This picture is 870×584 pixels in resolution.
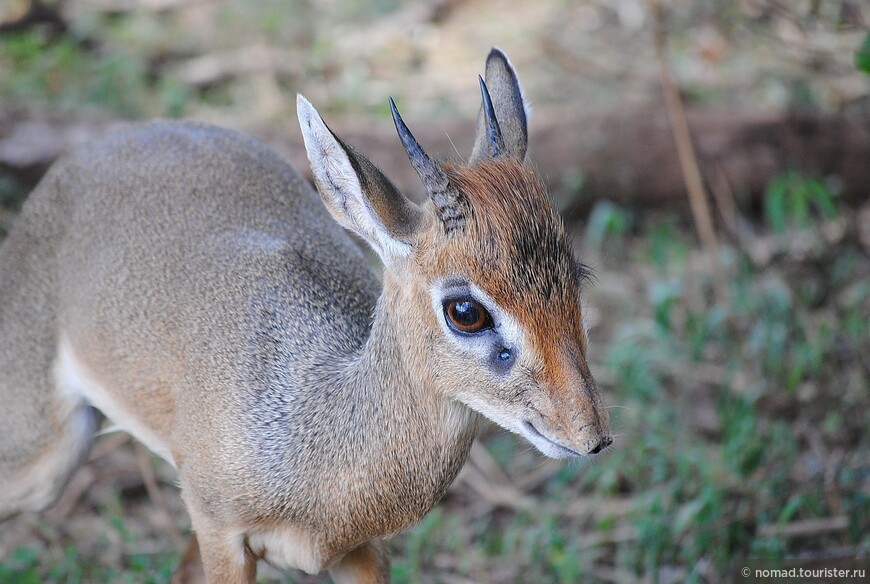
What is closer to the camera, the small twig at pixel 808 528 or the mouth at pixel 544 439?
the mouth at pixel 544 439

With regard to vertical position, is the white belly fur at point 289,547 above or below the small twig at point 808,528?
above

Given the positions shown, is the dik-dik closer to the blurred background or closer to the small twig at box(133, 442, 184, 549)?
the blurred background

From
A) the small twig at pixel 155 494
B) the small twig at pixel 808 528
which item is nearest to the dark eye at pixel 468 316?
the small twig at pixel 808 528

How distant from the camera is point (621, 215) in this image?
754cm

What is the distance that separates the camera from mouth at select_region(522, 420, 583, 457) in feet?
10.5

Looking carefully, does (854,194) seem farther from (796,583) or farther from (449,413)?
(449,413)

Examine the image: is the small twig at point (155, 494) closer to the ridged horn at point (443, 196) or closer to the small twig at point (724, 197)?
the ridged horn at point (443, 196)

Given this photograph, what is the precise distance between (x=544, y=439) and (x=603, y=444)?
18 cm

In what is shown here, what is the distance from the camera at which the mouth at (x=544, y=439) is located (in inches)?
126

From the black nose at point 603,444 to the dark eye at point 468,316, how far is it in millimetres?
484

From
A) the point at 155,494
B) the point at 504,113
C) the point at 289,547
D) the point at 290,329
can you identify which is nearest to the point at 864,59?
the point at 504,113

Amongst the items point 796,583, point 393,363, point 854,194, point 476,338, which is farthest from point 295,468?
point 854,194

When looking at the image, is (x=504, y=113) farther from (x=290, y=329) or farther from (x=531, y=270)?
(x=290, y=329)

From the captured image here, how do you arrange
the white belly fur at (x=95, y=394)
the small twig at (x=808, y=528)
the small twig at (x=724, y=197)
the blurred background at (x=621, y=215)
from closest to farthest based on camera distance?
the white belly fur at (x=95, y=394) < the small twig at (x=808, y=528) < the blurred background at (x=621, y=215) < the small twig at (x=724, y=197)
